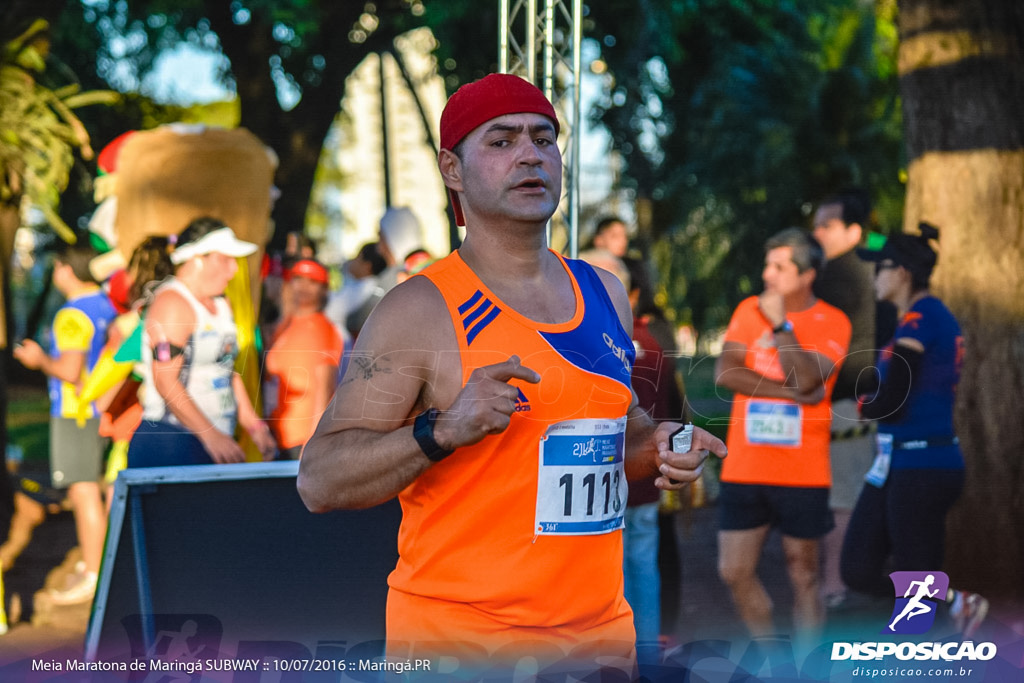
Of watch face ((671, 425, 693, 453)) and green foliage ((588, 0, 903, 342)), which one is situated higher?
Result: green foliage ((588, 0, 903, 342))

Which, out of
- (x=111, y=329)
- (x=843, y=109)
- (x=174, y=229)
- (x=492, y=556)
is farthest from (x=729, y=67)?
(x=492, y=556)

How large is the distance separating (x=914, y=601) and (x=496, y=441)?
3.07 metres

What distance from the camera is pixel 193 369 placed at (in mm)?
4422

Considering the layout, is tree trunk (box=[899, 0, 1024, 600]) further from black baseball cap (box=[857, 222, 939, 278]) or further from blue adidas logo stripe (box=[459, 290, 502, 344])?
blue adidas logo stripe (box=[459, 290, 502, 344])

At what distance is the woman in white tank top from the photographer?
435cm

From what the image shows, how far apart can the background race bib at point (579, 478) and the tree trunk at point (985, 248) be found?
3839mm

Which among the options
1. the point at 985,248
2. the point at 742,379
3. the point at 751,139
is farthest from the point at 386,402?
the point at 751,139

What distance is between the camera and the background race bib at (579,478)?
218 centimetres

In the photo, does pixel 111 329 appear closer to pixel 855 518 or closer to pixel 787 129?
pixel 855 518

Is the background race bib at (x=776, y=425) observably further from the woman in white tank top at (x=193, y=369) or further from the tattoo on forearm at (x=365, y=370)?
the tattoo on forearm at (x=365, y=370)

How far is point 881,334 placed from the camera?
15.8 feet

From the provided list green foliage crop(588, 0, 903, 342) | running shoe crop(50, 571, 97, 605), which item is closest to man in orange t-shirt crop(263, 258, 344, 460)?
running shoe crop(50, 571, 97, 605)

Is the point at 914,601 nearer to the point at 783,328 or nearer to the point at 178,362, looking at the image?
the point at 783,328

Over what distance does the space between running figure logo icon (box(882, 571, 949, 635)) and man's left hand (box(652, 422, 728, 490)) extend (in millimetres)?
2661
